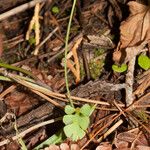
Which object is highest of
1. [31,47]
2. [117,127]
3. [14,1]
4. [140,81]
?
[14,1]

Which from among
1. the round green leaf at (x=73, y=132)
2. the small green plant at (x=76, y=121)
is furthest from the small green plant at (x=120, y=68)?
the round green leaf at (x=73, y=132)

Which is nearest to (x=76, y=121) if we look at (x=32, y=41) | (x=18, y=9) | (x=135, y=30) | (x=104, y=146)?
(x=104, y=146)

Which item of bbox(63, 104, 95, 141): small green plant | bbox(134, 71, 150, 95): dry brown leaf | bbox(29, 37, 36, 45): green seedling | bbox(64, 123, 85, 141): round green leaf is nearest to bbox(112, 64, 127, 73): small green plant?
bbox(134, 71, 150, 95): dry brown leaf

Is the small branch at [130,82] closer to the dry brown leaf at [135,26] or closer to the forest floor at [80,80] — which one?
the forest floor at [80,80]

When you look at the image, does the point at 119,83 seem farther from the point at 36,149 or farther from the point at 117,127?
the point at 36,149

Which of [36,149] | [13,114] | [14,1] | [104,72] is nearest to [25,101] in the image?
[13,114]

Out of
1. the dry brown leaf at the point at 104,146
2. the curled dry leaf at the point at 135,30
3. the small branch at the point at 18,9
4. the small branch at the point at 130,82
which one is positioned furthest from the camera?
the small branch at the point at 18,9
